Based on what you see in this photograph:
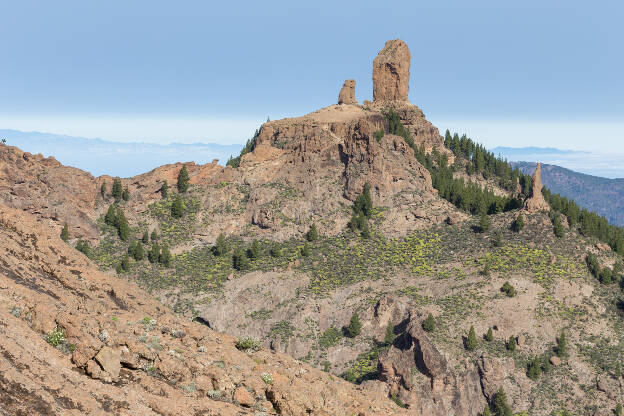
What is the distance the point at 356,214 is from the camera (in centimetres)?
Answer: 12350

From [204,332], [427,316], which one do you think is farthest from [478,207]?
[204,332]

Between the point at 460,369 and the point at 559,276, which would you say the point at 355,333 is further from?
the point at 559,276

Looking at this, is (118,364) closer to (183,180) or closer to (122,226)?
(122,226)

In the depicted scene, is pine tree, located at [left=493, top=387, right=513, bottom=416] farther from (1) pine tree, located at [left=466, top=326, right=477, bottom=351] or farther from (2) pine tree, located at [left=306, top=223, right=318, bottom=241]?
(2) pine tree, located at [left=306, top=223, right=318, bottom=241]

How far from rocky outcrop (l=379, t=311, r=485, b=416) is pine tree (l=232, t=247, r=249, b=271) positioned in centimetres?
3923

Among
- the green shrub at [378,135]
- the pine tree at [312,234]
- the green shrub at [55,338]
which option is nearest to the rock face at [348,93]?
the green shrub at [378,135]

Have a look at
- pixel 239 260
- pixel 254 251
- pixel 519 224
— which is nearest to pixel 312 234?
pixel 254 251

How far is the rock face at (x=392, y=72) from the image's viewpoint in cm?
16962

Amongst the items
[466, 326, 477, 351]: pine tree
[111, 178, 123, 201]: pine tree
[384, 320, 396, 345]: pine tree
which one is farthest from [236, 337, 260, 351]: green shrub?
[111, 178, 123, 201]: pine tree

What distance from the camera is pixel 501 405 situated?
266 feet

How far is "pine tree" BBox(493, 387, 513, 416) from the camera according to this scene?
80.6 meters

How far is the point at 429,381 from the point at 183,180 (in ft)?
244

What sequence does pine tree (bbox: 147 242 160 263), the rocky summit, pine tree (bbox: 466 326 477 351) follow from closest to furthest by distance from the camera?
the rocky summit → pine tree (bbox: 466 326 477 351) → pine tree (bbox: 147 242 160 263)

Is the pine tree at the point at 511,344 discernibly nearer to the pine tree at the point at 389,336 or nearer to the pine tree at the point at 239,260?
the pine tree at the point at 389,336
